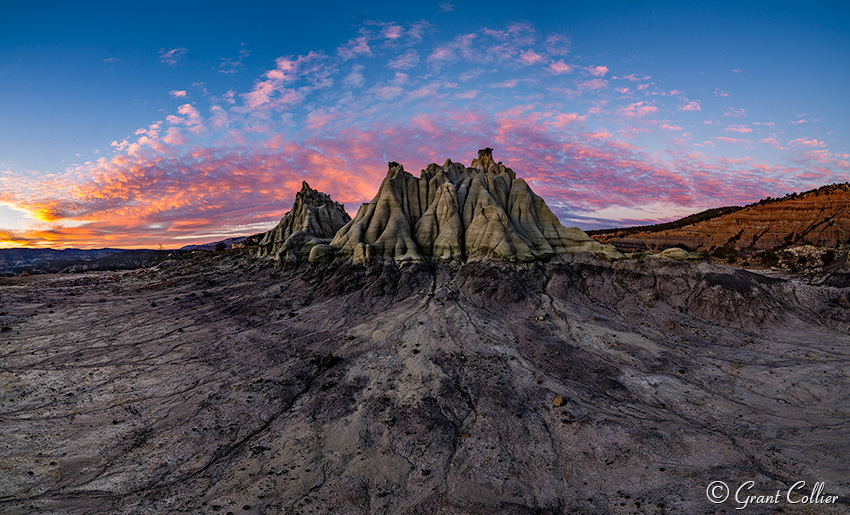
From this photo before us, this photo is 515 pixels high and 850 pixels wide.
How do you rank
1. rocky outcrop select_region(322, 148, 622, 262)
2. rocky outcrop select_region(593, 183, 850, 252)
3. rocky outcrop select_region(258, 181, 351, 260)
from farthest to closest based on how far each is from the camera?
rocky outcrop select_region(593, 183, 850, 252)
rocky outcrop select_region(258, 181, 351, 260)
rocky outcrop select_region(322, 148, 622, 262)

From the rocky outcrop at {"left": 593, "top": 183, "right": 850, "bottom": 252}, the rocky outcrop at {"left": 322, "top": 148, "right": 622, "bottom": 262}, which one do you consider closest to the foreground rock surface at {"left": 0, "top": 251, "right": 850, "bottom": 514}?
the rocky outcrop at {"left": 322, "top": 148, "right": 622, "bottom": 262}

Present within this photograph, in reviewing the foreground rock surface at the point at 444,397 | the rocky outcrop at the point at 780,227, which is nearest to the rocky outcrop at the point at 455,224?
the foreground rock surface at the point at 444,397

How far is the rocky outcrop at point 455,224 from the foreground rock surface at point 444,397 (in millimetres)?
3510

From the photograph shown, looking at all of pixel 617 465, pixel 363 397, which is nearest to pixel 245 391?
pixel 363 397

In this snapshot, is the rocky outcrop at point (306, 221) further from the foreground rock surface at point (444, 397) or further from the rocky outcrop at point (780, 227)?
the rocky outcrop at point (780, 227)

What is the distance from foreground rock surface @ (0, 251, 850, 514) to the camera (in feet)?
33.6

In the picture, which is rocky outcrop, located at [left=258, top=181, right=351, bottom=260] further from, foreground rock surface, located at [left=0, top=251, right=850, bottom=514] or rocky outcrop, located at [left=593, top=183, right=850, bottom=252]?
rocky outcrop, located at [left=593, top=183, right=850, bottom=252]

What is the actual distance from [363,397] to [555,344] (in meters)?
12.1

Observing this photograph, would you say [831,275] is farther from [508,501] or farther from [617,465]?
[508,501]

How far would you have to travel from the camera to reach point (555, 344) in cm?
2023

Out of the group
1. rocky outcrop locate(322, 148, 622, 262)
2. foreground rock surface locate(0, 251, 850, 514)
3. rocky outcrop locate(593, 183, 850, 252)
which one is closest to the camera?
foreground rock surface locate(0, 251, 850, 514)

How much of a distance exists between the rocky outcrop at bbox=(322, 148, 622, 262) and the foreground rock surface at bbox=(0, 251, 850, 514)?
11.5 ft

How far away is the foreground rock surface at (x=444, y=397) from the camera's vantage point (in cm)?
1024

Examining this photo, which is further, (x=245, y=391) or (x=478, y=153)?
(x=478, y=153)
